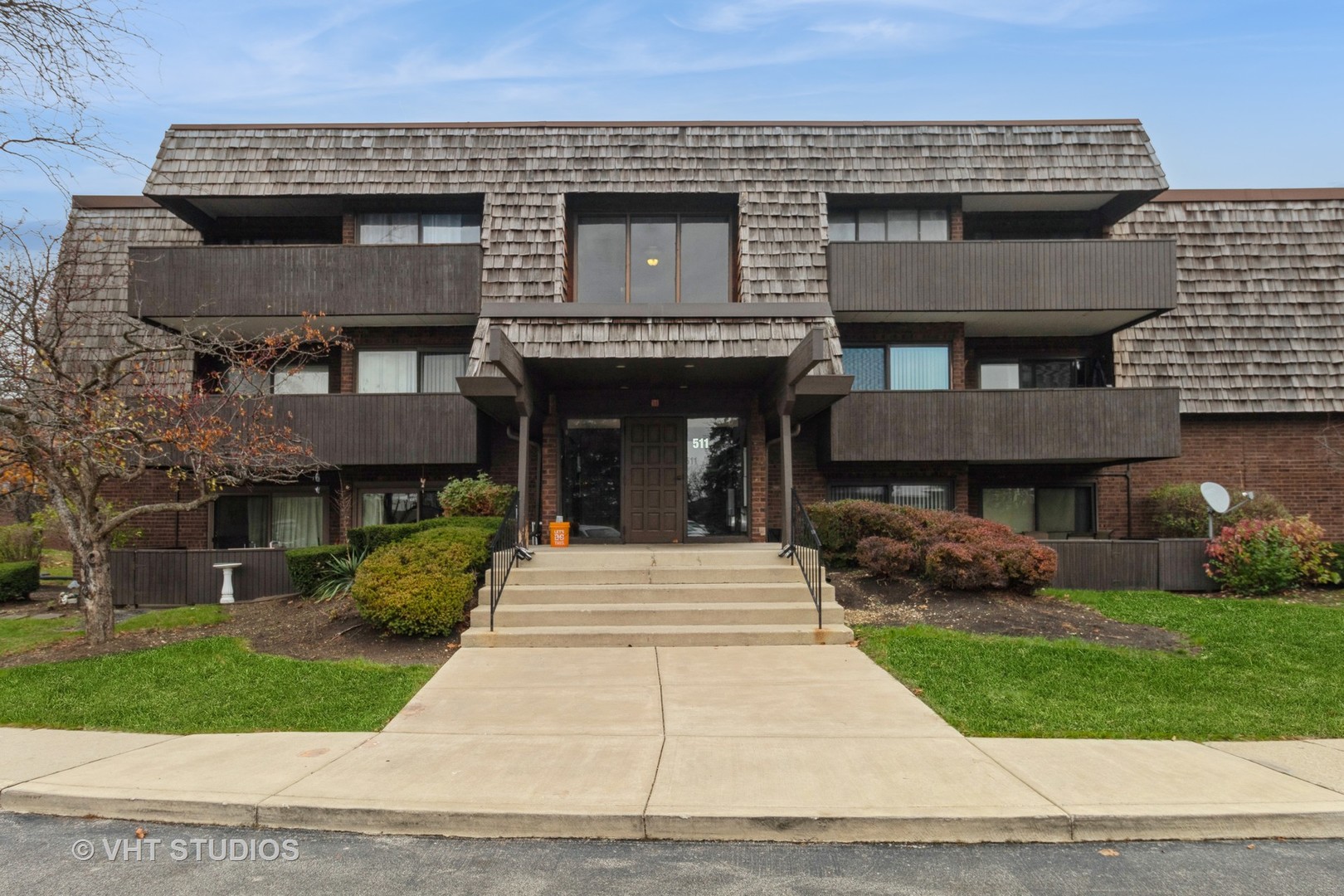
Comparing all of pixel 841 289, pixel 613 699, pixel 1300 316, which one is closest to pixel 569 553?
pixel 613 699

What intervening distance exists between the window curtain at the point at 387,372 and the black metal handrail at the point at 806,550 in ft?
26.2

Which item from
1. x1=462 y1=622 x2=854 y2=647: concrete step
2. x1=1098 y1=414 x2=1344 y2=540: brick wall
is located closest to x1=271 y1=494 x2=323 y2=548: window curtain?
x1=462 y1=622 x2=854 y2=647: concrete step

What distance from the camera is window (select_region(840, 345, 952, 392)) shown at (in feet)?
51.2

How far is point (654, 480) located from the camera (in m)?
15.0

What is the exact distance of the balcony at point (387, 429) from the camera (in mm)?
14492

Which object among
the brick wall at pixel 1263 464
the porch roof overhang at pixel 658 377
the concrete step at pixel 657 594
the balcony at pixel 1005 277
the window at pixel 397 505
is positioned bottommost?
the concrete step at pixel 657 594

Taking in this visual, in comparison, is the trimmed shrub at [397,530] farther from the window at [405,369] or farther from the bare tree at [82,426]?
the window at [405,369]

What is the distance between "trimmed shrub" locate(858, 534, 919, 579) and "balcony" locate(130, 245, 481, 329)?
777 cm

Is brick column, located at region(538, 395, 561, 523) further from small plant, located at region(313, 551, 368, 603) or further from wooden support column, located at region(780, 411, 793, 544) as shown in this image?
wooden support column, located at region(780, 411, 793, 544)

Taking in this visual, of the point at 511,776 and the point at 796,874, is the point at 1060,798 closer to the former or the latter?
the point at 796,874

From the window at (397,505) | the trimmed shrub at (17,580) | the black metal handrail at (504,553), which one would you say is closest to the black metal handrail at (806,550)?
the black metal handrail at (504,553)

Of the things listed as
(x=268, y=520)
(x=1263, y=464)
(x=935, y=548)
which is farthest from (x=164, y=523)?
(x=1263, y=464)

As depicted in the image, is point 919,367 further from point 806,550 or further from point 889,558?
point 806,550

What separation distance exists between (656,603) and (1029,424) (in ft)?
26.8
